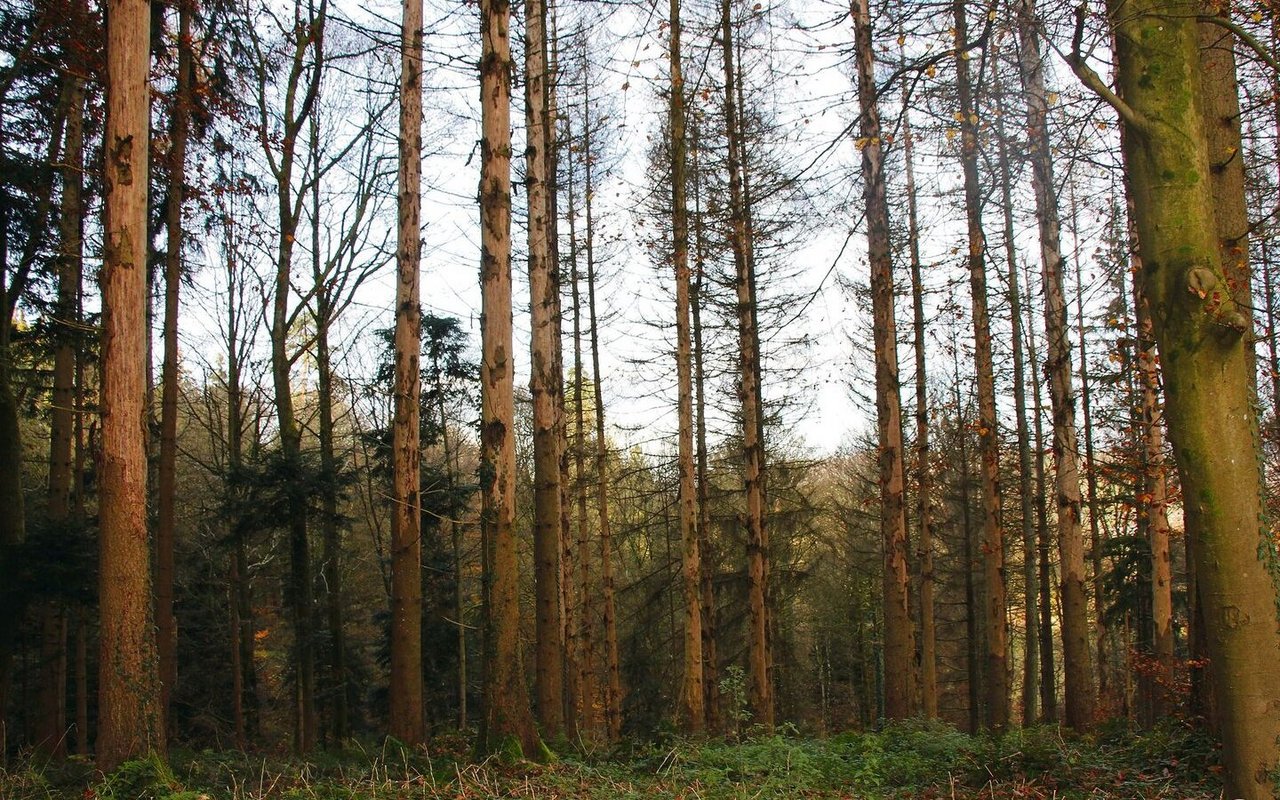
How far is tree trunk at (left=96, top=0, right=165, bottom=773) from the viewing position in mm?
6055

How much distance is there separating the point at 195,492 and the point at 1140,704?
1089 inches

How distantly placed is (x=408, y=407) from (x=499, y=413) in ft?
9.57

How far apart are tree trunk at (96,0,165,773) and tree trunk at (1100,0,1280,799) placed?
22.8ft

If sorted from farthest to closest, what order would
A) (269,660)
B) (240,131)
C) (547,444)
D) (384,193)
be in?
(269,660) → (384,193) → (240,131) → (547,444)

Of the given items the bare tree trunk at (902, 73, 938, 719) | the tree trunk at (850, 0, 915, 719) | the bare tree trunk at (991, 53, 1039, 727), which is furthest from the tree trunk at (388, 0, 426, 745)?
the bare tree trunk at (902, 73, 938, 719)

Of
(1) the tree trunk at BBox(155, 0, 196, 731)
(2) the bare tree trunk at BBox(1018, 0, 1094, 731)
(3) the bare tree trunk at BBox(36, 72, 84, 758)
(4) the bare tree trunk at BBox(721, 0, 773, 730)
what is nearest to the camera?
(2) the bare tree trunk at BBox(1018, 0, 1094, 731)

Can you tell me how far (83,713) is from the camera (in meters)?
13.9

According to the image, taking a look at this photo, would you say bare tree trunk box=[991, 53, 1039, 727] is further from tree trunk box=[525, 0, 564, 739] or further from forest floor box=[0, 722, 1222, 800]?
tree trunk box=[525, 0, 564, 739]

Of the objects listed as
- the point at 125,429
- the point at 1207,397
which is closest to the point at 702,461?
the point at 125,429

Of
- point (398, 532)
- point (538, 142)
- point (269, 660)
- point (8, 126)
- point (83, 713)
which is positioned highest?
point (8, 126)

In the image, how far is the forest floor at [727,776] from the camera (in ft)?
17.1

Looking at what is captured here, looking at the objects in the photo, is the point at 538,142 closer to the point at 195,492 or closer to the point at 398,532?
the point at 398,532

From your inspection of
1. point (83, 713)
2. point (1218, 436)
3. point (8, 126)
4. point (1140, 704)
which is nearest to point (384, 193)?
point (8, 126)

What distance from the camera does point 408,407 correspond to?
988 cm
